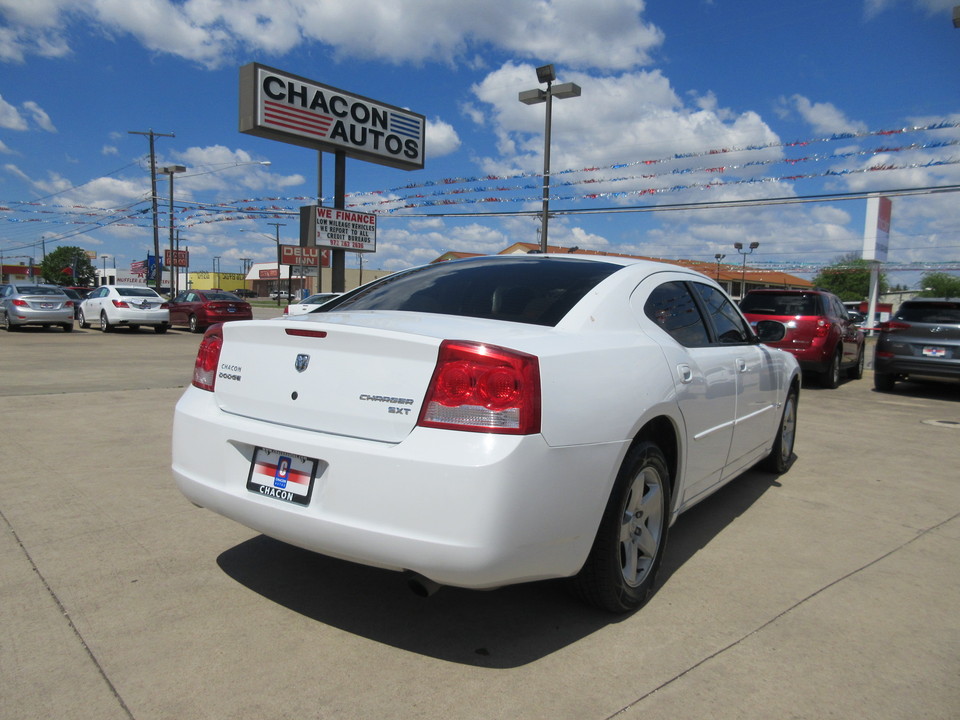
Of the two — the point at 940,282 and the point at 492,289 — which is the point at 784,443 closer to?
the point at 492,289

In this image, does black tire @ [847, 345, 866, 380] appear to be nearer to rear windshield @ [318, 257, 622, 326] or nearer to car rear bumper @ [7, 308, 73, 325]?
rear windshield @ [318, 257, 622, 326]

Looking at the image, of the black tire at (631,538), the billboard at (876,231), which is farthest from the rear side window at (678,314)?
the billboard at (876,231)

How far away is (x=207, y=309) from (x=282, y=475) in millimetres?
20549

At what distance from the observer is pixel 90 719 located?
7.06ft

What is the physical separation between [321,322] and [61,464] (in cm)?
328

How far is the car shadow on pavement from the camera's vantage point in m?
2.70

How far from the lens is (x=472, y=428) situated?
2.36 meters

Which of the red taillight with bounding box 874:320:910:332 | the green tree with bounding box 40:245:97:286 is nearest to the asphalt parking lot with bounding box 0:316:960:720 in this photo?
the red taillight with bounding box 874:320:910:332

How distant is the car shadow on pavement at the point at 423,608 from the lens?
2697mm

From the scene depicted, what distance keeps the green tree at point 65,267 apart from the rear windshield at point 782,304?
122m

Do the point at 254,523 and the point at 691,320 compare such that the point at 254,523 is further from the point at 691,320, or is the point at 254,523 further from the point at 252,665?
the point at 691,320

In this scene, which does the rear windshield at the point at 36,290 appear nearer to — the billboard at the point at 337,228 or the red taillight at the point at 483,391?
the billboard at the point at 337,228

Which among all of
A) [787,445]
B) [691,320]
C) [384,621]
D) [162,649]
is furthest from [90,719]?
[787,445]

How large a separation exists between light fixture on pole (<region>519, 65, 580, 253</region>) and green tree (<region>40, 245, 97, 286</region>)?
114390 mm
